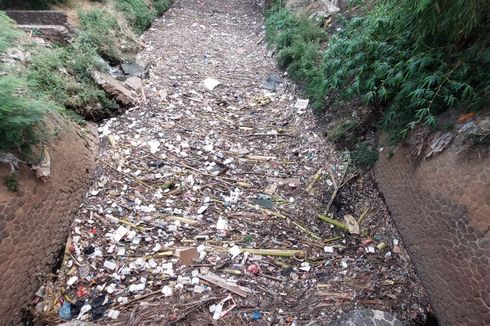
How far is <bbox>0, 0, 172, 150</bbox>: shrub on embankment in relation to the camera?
7.62 ft

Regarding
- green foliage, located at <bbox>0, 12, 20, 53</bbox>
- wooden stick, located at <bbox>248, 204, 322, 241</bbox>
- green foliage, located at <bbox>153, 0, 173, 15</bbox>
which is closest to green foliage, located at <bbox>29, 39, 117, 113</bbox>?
green foliage, located at <bbox>0, 12, 20, 53</bbox>

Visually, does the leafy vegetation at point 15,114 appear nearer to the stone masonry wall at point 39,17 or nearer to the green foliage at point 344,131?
the stone masonry wall at point 39,17

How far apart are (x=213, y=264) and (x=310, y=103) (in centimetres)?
288

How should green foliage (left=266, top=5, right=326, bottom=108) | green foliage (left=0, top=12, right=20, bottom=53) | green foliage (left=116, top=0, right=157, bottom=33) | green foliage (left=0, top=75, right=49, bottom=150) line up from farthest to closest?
green foliage (left=116, top=0, right=157, bottom=33), green foliage (left=266, top=5, right=326, bottom=108), green foliage (left=0, top=12, right=20, bottom=53), green foliage (left=0, top=75, right=49, bottom=150)

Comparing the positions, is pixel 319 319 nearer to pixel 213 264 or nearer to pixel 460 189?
pixel 213 264

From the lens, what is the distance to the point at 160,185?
347 centimetres

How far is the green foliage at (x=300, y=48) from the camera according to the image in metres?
4.49

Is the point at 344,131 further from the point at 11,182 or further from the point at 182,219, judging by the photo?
the point at 11,182

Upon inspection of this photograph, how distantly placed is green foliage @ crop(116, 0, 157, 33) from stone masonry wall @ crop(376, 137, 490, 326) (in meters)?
5.88

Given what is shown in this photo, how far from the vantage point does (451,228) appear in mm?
2326

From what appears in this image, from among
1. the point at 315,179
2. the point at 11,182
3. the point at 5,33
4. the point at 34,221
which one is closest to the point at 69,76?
the point at 5,33

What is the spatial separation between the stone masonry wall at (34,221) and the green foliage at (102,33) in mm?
2121

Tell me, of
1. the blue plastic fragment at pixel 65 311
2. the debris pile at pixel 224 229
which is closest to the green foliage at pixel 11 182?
the debris pile at pixel 224 229

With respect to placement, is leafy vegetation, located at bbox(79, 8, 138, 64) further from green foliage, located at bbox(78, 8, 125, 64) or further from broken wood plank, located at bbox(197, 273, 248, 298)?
broken wood plank, located at bbox(197, 273, 248, 298)
